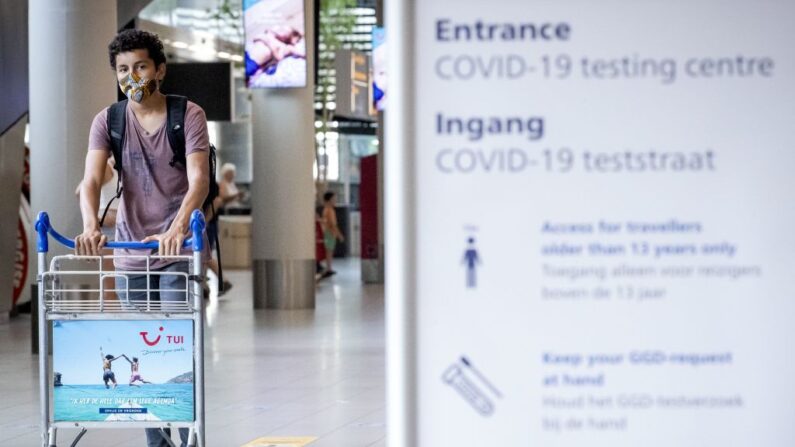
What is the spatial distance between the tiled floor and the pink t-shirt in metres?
1.62

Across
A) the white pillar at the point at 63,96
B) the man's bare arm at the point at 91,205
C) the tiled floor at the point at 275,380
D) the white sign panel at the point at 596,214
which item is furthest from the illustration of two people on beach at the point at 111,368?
the white pillar at the point at 63,96

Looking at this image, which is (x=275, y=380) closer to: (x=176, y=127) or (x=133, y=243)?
(x=176, y=127)

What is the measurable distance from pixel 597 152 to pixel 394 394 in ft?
2.01

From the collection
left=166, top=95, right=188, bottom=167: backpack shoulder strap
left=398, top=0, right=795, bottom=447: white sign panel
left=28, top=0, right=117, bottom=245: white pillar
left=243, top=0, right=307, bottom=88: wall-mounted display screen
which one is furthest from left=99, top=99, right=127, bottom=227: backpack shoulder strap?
left=243, top=0, right=307, bottom=88: wall-mounted display screen

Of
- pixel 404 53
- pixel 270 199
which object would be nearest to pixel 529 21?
pixel 404 53

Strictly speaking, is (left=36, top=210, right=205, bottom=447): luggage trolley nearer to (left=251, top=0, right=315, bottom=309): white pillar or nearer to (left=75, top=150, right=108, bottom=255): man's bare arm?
(left=75, top=150, right=108, bottom=255): man's bare arm

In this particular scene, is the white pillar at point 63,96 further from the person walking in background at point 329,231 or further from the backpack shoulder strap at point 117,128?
the person walking in background at point 329,231

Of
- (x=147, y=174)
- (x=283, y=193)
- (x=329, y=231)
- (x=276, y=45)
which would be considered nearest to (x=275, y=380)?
(x=147, y=174)

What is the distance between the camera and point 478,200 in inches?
111

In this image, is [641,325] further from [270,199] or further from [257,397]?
[270,199]

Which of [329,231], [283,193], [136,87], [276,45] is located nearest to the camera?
[136,87]

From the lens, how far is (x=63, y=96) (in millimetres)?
11859

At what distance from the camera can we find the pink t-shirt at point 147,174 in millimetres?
5703

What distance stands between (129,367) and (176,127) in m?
1.02
